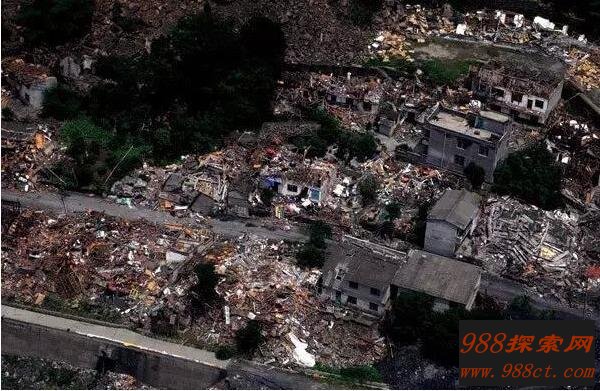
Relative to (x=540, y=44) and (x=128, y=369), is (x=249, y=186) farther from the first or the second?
(x=540, y=44)

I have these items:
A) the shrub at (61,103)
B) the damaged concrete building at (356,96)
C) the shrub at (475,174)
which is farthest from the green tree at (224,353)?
the damaged concrete building at (356,96)

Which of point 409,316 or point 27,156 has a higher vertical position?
point 27,156

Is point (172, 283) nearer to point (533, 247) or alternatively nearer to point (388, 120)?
point (388, 120)

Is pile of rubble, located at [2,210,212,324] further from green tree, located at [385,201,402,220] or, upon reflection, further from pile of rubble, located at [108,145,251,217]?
green tree, located at [385,201,402,220]

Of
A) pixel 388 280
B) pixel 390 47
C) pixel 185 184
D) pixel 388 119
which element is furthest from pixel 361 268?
pixel 390 47

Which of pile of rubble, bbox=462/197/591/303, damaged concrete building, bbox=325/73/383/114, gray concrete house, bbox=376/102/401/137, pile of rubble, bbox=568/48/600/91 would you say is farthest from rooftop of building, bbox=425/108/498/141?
pile of rubble, bbox=568/48/600/91

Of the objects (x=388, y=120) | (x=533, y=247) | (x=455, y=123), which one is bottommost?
(x=533, y=247)

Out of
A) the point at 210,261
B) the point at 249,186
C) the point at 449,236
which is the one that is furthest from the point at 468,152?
the point at 210,261

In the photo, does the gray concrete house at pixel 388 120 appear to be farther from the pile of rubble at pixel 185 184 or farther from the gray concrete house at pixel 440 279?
the gray concrete house at pixel 440 279
